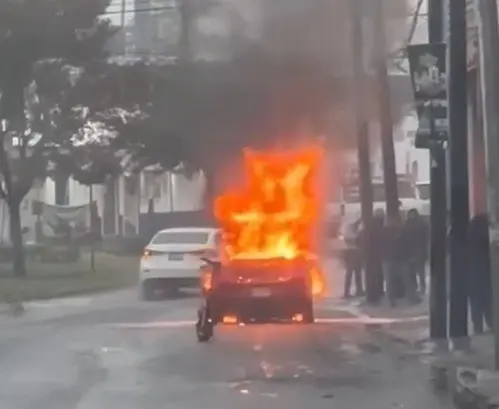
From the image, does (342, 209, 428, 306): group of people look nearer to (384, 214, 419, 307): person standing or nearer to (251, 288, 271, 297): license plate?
(384, 214, 419, 307): person standing

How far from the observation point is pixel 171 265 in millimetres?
27922

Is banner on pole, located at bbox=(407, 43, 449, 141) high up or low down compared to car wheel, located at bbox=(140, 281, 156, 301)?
up

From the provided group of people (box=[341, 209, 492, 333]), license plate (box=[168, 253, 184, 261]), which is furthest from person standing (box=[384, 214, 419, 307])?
license plate (box=[168, 253, 184, 261])

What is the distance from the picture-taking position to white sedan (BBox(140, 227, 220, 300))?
2786cm

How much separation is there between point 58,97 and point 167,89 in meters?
2.91

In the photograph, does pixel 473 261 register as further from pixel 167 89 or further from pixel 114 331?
pixel 167 89

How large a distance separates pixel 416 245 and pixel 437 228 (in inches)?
299

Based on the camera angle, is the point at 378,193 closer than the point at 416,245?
No

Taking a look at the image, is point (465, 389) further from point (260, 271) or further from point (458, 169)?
point (260, 271)

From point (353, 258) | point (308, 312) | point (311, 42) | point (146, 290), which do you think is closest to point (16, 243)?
point (146, 290)

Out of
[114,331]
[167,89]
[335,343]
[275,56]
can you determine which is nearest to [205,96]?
[167,89]

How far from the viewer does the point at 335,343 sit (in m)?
18.1

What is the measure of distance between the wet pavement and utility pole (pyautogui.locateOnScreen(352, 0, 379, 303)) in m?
2.15

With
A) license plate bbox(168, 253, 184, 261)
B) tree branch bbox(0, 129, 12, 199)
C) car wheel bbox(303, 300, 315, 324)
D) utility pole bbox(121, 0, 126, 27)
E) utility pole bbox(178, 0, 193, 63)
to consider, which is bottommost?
car wheel bbox(303, 300, 315, 324)
